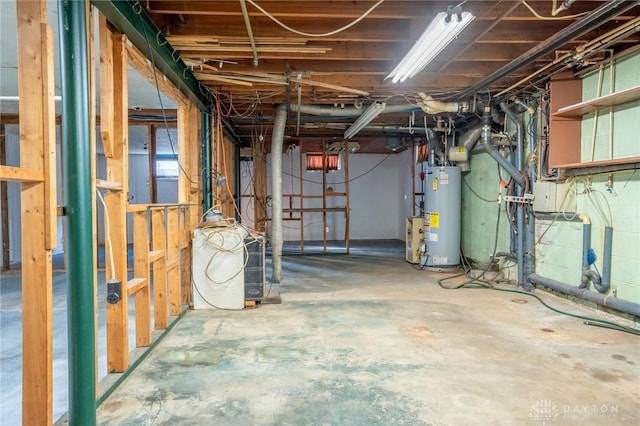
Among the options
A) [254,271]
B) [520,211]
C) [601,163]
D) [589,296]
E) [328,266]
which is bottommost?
[328,266]

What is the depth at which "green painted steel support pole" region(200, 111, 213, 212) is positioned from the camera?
13.9ft

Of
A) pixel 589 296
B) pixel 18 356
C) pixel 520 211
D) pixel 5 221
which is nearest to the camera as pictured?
pixel 18 356

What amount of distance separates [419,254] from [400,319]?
3.01 metres

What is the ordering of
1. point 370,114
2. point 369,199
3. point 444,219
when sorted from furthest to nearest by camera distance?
point 369,199 < point 444,219 < point 370,114

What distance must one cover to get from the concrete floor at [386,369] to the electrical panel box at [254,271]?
7.1 inches

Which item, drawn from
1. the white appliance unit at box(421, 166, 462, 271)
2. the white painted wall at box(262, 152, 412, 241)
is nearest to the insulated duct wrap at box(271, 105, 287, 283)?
the white appliance unit at box(421, 166, 462, 271)

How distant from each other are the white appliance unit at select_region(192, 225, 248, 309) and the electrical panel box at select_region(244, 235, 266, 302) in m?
0.05

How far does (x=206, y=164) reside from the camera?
4.28 meters

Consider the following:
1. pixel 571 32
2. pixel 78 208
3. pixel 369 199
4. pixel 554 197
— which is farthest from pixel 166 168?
pixel 571 32

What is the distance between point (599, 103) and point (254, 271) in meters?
3.73

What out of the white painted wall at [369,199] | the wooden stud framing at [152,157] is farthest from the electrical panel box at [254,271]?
the white painted wall at [369,199]

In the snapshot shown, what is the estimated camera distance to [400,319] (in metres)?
3.49

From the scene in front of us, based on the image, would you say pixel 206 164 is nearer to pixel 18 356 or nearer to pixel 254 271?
pixel 254 271

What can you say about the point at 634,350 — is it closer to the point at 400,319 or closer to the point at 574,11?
the point at 400,319
